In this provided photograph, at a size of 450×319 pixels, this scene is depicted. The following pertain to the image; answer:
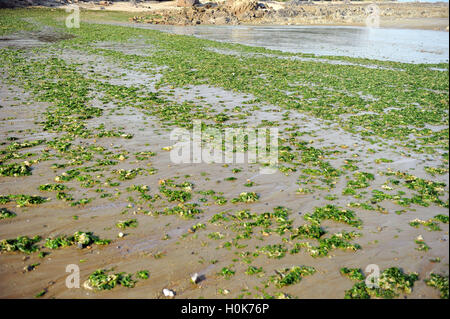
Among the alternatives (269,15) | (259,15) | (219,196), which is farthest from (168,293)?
(269,15)

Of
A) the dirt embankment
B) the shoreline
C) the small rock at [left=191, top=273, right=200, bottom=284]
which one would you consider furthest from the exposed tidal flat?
the dirt embankment

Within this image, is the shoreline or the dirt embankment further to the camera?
the dirt embankment

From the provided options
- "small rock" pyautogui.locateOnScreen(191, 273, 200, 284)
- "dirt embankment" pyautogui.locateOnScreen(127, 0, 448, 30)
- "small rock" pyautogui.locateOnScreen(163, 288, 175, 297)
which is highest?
"dirt embankment" pyautogui.locateOnScreen(127, 0, 448, 30)

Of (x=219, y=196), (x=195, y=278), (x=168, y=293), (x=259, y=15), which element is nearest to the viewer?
(x=168, y=293)

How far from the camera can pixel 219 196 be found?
8945mm

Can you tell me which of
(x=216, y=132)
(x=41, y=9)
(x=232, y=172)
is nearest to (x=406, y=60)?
(x=216, y=132)

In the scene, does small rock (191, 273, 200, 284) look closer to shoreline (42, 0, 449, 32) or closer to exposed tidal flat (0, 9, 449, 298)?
exposed tidal flat (0, 9, 449, 298)

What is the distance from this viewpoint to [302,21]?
82.2 metres

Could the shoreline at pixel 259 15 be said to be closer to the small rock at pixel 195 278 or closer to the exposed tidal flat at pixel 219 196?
the exposed tidal flat at pixel 219 196

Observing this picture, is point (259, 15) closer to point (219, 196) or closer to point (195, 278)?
point (219, 196)

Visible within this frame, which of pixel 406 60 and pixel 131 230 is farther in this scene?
pixel 406 60

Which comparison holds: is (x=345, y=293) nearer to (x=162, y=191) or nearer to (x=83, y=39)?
(x=162, y=191)

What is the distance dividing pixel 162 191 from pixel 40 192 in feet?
10.8

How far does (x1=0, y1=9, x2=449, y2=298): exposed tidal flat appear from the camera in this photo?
6129 mm
